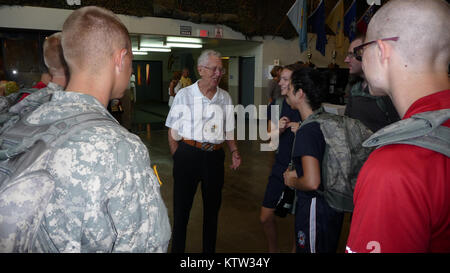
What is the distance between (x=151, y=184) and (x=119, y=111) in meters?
8.56

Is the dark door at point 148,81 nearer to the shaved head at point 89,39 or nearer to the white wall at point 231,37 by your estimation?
the white wall at point 231,37

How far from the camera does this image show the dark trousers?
2816 mm

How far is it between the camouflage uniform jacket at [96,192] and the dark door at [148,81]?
18.0m

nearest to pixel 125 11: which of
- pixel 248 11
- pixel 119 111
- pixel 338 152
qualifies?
pixel 119 111

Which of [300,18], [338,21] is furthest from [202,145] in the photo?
[338,21]

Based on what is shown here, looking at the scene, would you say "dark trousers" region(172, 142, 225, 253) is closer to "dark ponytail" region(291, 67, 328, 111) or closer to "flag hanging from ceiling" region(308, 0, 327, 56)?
"dark ponytail" region(291, 67, 328, 111)

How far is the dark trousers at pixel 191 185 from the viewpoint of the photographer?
282cm

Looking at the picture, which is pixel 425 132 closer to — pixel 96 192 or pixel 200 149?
pixel 96 192

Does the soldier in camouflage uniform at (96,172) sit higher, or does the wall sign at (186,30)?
the wall sign at (186,30)

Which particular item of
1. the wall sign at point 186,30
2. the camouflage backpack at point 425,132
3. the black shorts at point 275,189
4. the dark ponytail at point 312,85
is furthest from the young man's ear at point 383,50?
the wall sign at point 186,30

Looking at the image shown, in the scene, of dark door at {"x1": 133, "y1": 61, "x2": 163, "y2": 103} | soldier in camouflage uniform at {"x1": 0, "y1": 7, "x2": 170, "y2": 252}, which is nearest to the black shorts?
soldier in camouflage uniform at {"x1": 0, "y1": 7, "x2": 170, "y2": 252}

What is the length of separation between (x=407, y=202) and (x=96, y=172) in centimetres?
95

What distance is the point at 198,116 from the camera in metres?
2.93
